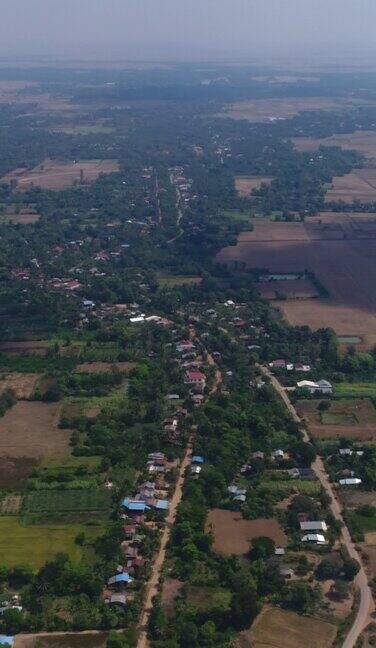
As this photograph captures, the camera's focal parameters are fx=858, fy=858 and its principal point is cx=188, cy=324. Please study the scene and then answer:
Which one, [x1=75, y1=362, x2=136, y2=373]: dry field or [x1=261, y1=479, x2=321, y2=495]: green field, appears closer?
[x1=261, y1=479, x2=321, y2=495]: green field

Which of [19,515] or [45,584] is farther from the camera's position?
[19,515]

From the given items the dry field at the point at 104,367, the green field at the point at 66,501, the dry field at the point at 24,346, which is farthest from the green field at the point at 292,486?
the dry field at the point at 24,346

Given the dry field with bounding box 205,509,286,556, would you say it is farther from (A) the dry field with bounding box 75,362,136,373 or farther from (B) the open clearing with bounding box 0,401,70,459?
(A) the dry field with bounding box 75,362,136,373

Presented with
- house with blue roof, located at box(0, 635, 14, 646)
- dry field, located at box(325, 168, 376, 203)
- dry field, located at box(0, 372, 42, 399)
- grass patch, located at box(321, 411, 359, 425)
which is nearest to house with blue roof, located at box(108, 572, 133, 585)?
house with blue roof, located at box(0, 635, 14, 646)

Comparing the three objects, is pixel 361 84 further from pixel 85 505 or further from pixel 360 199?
pixel 85 505

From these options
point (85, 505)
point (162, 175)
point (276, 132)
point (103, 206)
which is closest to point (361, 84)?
point (276, 132)

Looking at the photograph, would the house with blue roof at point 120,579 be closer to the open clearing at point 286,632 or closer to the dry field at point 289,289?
the open clearing at point 286,632

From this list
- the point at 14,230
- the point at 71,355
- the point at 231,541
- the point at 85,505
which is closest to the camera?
the point at 231,541
